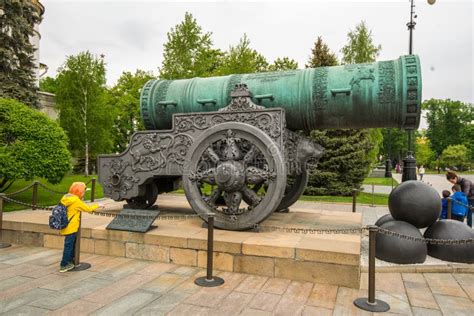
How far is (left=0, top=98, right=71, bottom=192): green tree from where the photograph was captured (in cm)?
937

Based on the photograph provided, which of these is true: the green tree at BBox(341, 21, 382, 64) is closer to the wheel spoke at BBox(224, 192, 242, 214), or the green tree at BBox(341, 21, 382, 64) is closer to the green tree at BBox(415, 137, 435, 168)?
the wheel spoke at BBox(224, 192, 242, 214)

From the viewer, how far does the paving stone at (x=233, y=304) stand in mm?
3564

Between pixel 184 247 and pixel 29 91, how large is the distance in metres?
15.2

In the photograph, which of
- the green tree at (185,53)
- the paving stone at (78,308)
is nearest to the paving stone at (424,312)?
the paving stone at (78,308)

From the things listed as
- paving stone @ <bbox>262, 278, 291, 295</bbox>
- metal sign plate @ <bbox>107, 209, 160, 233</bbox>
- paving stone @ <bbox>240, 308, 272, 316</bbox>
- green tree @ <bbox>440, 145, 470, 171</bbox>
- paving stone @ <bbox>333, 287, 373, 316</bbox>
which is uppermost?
green tree @ <bbox>440, 145, 470, 171</bbox>

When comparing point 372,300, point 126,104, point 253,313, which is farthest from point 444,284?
point 126,104

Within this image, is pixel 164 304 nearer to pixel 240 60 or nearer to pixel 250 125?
pixel 250 125

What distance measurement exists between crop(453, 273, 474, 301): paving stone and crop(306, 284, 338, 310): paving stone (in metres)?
1.58

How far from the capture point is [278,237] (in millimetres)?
5133

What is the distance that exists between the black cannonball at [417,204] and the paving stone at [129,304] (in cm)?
387

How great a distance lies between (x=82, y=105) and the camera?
992 inches

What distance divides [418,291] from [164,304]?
9.77 ft

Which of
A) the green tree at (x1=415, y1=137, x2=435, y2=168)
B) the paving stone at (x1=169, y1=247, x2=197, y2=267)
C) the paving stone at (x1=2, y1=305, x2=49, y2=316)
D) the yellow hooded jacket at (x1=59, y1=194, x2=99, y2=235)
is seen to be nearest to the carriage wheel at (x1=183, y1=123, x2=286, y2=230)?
the paving stone at (x1=169, y1=247, x2=197, y2=267)

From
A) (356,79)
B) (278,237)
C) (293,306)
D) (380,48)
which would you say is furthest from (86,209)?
(380,48)
